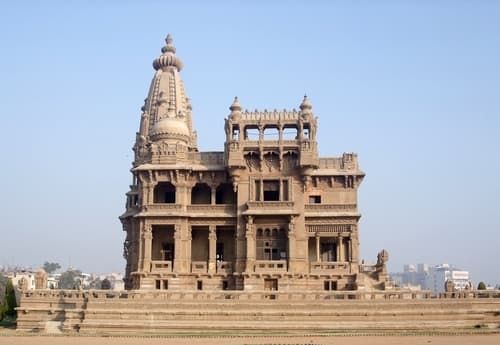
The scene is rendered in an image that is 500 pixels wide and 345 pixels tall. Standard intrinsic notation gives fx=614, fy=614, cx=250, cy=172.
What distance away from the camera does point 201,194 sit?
152 feet

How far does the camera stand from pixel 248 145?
43.7m

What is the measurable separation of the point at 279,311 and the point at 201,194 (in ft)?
43.3

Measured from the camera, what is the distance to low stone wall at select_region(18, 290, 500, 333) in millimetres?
35906

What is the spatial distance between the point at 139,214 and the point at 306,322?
47.2ft

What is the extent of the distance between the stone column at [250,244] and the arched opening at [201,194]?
495 cm

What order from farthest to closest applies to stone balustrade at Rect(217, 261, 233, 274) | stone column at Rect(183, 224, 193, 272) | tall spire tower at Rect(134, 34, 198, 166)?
tall spire tower at Rect(134, 34, 198, 166) < stone balustrade at Rect(217, 261, 233, 274) < stone column at Rect(183, 224, 193, 272)

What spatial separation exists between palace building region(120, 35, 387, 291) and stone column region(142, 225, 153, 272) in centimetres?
7

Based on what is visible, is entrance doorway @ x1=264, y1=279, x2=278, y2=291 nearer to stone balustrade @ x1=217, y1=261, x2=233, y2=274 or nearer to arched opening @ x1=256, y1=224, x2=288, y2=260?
arched opening @ x1=256, y1=224, x2=288, y2=260

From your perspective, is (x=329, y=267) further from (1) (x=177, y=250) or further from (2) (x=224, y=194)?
(1) (x=177, y=250)

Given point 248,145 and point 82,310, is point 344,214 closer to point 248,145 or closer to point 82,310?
point 248,145

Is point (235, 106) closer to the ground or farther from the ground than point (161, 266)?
farther from the ground

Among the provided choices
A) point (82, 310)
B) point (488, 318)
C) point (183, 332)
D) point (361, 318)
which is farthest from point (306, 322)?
point (82, 310)

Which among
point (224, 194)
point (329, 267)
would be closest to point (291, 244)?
point (329, 267)

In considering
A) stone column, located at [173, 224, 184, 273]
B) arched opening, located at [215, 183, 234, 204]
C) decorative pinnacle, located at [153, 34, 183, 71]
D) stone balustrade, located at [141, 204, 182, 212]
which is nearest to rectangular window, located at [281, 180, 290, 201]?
arched opening, located at [215, 183, 234, 204]
